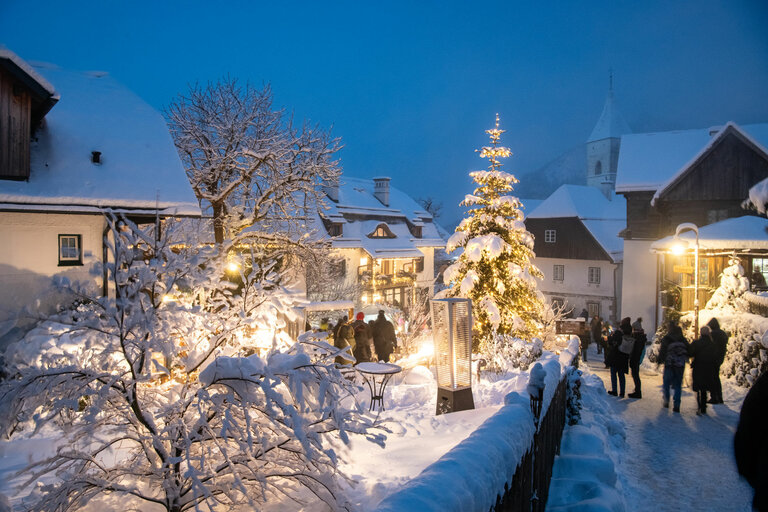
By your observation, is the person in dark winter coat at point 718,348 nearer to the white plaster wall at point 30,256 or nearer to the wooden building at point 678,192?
the wooden building at point 678,192

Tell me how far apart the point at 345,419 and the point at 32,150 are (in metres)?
13.9

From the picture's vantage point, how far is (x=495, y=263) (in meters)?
15.7

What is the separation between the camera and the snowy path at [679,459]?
239 inches

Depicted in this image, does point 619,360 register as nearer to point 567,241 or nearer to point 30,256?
point 30,256

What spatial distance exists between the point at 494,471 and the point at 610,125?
89576 millimetres

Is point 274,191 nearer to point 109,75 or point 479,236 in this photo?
point 479,236

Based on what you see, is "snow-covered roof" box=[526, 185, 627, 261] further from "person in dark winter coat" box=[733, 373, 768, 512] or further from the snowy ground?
"person in dark winter coat" box=[733, 373, 768, 512]

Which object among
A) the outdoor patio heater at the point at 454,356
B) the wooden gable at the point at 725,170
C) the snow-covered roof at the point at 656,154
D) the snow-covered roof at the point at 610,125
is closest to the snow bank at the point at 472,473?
the outdoor patio heater at the point at 454,356

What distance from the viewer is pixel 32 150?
44.3ft

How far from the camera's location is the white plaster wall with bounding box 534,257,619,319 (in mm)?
35531

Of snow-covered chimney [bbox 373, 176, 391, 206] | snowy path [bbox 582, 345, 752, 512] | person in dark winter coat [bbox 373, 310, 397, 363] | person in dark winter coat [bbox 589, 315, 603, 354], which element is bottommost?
person in dark winter coat [bbox 589, 315, 603, 354]

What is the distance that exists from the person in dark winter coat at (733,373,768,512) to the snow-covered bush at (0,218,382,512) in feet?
8.48

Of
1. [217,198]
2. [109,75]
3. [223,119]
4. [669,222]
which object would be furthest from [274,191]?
[669,222]

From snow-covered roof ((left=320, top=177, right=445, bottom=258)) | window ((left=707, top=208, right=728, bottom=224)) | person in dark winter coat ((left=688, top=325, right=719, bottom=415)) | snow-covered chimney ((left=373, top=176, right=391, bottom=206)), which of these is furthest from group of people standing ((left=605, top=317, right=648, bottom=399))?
snow-covered chimney ((left=373, top=176, right=391, bottom=206))
